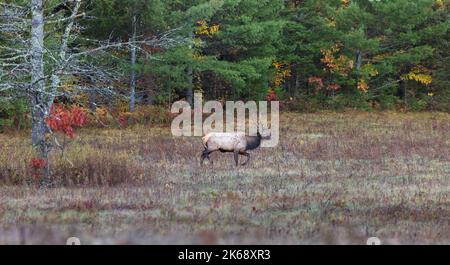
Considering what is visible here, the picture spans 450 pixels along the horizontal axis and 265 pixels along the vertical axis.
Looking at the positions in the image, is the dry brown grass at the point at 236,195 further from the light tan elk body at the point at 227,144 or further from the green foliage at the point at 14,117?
the green foliage at the point at 14,117

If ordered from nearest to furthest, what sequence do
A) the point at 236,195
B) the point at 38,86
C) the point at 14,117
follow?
the point at 236,195 < the point at 38,86 < the point at 14,117

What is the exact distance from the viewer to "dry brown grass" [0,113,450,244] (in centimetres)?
843

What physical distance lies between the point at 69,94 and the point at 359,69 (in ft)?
92.1

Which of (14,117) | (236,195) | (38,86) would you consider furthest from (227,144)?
(14,117)

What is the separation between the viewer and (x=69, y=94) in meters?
13.0

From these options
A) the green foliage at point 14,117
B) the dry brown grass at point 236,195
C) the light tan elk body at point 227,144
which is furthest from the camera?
the green foliage at point 14,117

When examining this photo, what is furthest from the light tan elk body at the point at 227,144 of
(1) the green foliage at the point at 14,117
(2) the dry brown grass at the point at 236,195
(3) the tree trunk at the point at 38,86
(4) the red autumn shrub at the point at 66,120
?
(1) the green foliage at the point at 14,117

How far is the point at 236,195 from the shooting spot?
38.3 ft

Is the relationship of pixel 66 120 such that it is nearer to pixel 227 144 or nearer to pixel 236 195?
pixel 236 195

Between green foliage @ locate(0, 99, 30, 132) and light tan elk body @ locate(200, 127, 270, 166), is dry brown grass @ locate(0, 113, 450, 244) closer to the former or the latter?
light tan elk body @ locate(200, 127, 270, 166)

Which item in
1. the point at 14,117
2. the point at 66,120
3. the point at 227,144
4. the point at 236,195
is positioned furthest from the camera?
the point at 14,117

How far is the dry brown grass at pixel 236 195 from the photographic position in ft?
27.7

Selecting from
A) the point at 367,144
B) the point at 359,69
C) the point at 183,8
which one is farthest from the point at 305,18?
the point at 367,144
